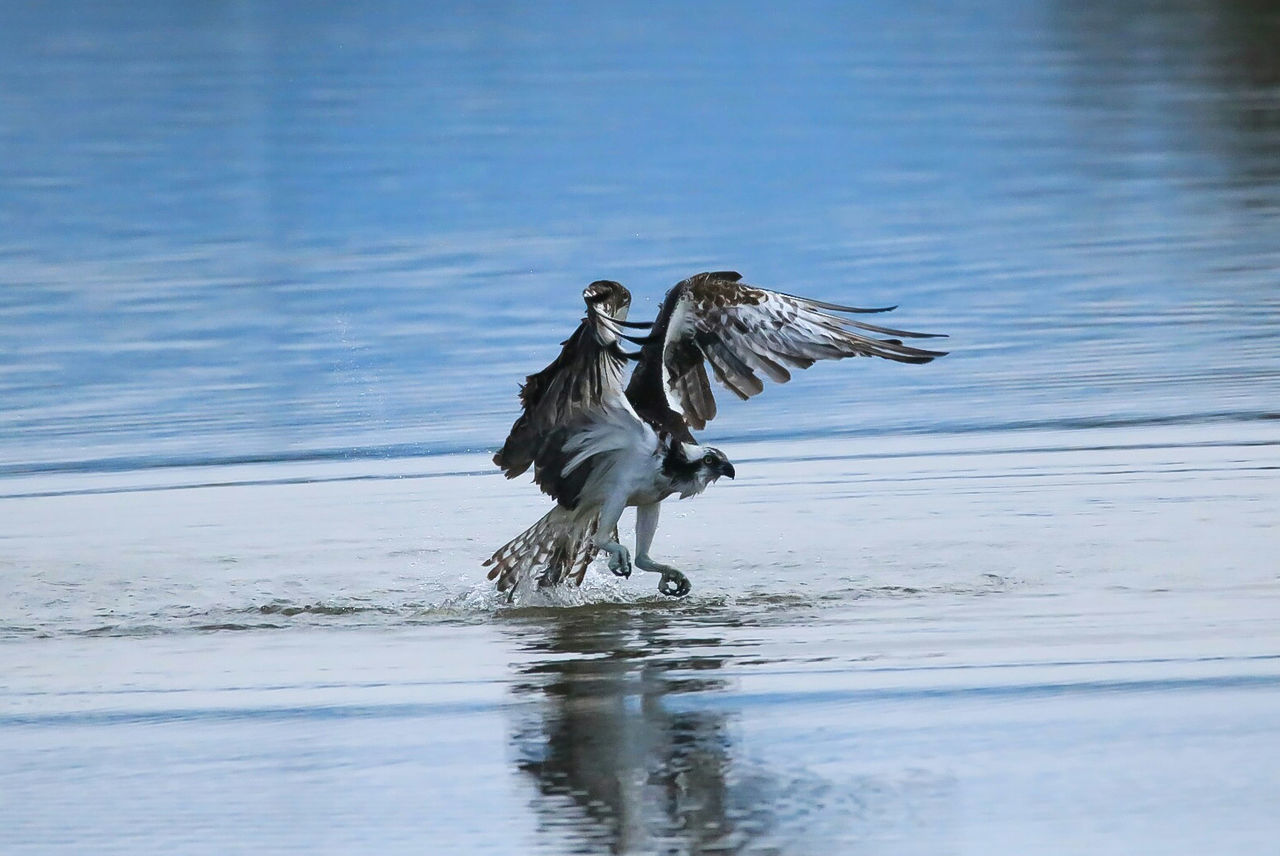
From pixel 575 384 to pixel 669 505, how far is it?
9.94 ft

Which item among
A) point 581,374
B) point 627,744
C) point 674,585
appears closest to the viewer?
point 627,744

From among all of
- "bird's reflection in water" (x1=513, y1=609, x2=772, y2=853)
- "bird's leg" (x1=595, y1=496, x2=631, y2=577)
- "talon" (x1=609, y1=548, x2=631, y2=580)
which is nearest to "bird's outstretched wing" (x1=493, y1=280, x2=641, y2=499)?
"bird's leg" (x1=595, y1=496, x2=631, y2=577)

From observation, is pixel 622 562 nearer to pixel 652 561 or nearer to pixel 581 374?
pixel 652 561

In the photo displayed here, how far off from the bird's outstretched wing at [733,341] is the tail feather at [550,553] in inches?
23.6

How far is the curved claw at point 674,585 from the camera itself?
1023 centimetres

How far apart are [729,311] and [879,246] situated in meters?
9.30

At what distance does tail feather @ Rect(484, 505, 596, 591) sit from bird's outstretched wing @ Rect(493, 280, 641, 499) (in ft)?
1.12

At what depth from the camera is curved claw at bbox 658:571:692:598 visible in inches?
403

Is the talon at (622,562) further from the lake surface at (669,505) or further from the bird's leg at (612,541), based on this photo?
the lake surface at (669,505)

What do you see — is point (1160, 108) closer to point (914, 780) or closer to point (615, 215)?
point (615, 215)

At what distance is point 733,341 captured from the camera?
1088cm

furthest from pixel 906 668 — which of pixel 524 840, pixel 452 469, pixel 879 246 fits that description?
pixel 879 246

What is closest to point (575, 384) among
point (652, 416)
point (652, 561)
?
point (652, 416)

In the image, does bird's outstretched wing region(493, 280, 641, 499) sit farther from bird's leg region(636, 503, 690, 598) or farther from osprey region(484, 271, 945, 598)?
bird's leg region(636, 503, 690, 598)
